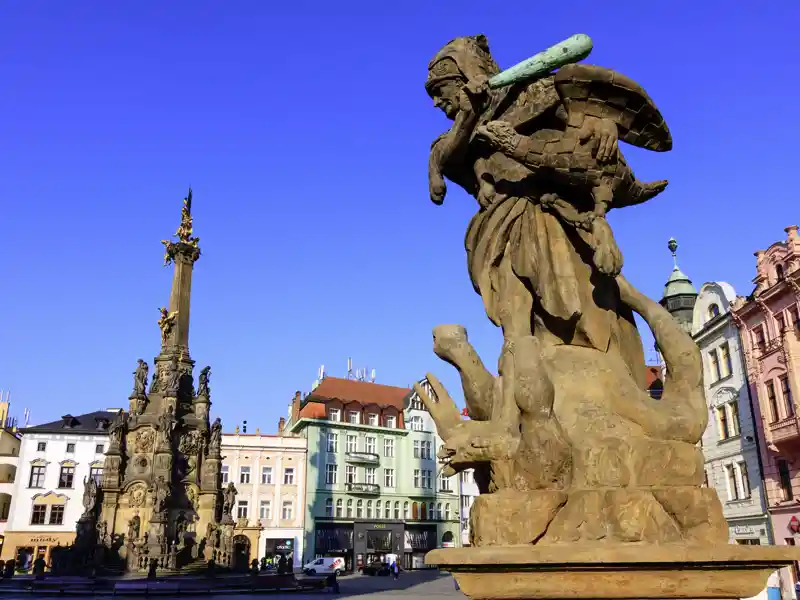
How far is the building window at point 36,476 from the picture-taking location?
180 ft

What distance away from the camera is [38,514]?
5400cm

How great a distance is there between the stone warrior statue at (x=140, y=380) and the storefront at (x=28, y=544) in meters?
27.5

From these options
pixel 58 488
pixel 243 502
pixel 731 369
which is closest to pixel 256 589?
pixel 731 369


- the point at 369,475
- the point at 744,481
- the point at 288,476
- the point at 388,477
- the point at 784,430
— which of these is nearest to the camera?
the point at 784,430

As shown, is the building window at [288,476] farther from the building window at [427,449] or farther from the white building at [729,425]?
the white building at [729,425]

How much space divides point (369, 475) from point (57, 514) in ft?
85.3

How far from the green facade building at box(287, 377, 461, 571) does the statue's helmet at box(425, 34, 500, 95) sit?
54295 millimetres

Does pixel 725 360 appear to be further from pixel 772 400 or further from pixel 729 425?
pixel 772 400

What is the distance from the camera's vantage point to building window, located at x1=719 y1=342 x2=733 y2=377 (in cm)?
3366

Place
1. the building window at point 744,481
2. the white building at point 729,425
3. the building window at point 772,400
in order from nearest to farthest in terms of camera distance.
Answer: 1. the building window at point 772,400
2. the white building at point 729,425
3. the building window at point 744,481

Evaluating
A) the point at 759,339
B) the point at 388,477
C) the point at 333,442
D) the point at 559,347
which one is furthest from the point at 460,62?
the point at 388,477

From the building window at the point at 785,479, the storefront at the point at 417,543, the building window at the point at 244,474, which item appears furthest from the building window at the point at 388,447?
the building window at the point at 785,479

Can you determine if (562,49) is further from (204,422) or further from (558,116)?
(204,422)

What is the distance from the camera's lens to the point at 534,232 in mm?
5238
